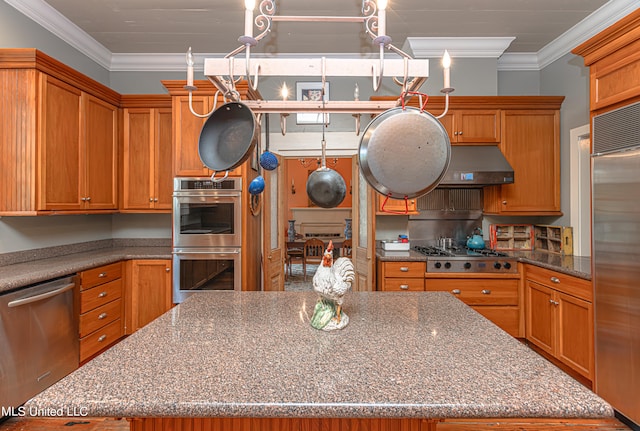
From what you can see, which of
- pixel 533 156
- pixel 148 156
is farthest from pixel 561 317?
pixel 148 156

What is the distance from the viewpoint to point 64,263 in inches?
106

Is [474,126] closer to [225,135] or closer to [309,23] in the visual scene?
[309,23]

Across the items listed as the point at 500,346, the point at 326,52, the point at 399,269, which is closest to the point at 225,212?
the point at 399,269

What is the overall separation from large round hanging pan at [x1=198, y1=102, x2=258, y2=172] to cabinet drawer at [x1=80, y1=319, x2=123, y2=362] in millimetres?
2294

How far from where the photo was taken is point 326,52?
3.60 m

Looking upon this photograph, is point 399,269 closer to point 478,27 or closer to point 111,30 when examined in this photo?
point 478,27

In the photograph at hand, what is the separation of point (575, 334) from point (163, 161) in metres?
3.88

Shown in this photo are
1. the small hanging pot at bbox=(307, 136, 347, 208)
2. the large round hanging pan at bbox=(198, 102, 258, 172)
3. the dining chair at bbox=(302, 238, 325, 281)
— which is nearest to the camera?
the large round hanging pan at bbox=(198, 102, 258, 172)

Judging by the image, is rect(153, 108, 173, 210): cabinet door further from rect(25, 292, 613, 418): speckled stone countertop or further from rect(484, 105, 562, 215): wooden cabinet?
rect(484, 105, 562, 215): wooden cabinet

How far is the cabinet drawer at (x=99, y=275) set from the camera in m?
2.67

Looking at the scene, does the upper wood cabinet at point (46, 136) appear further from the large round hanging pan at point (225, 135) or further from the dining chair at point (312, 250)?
the dining chair at point (312, 250)

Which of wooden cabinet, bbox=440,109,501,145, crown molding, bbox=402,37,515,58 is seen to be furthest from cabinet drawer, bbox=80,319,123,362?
crown molding, bbox=402,37,515,58

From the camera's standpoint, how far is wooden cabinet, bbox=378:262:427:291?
127 inches

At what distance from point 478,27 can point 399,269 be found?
236 cm
